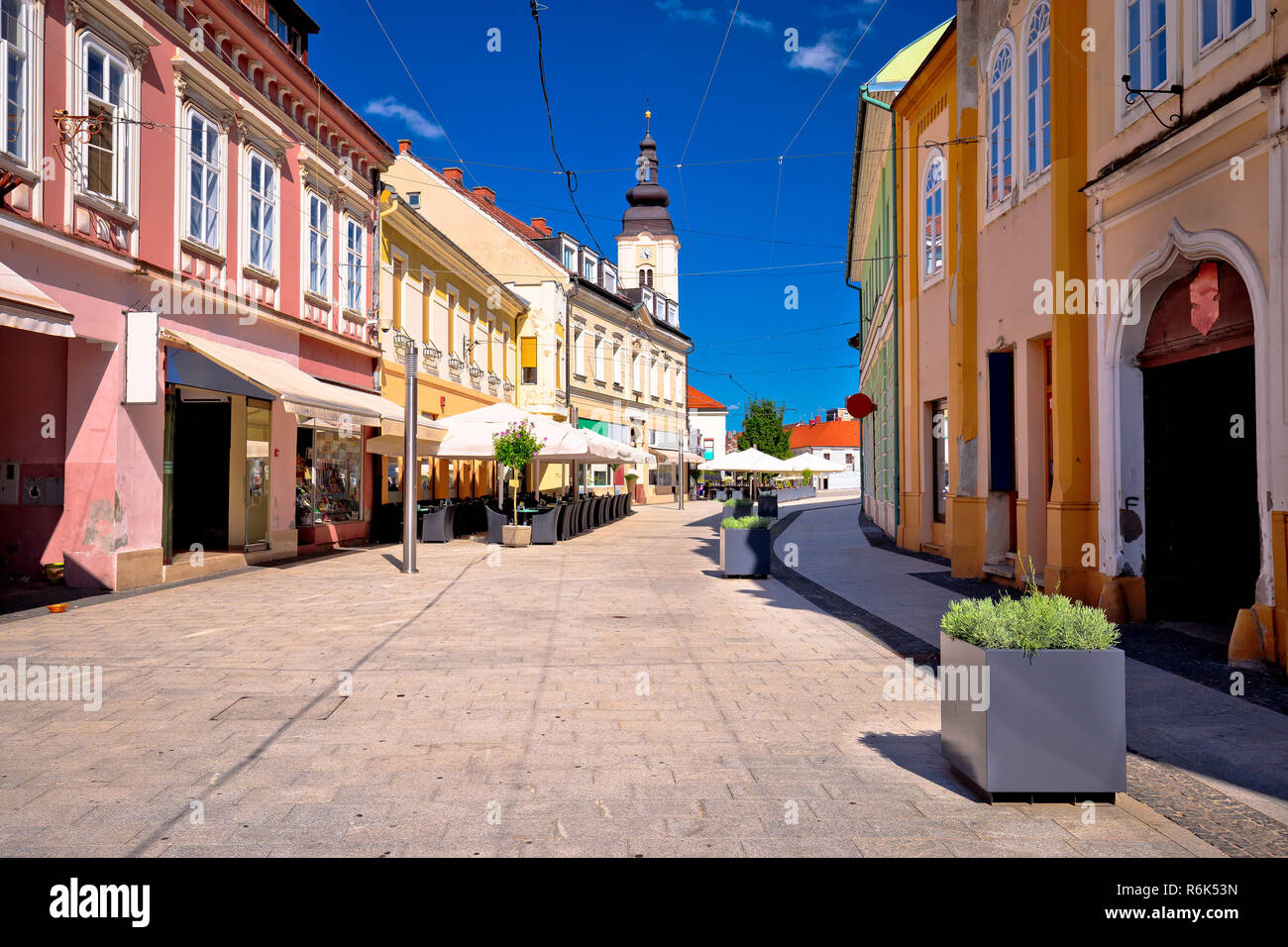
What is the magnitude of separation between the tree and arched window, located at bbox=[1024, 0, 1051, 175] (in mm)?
68842

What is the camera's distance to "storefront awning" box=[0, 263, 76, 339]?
27.3 feet

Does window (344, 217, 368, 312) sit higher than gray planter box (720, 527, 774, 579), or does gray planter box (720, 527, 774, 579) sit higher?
window (344, 217, 368, 312)

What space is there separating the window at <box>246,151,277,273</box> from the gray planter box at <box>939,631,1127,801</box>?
526 inches

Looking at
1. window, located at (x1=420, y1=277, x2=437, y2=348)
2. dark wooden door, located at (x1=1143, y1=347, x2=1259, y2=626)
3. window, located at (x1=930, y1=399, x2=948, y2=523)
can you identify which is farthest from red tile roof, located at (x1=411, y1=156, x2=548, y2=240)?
dark wooden door, located at (x1=1143, y1=347, x2=1259, y2=626)

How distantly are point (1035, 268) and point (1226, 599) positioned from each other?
175 inches

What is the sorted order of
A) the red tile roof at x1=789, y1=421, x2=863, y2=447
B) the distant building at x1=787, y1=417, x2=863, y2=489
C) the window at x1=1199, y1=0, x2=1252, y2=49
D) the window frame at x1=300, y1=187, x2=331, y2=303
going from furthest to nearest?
the red tile roof at x1=789, y1=421, x2=863, y2=447 → the distant building at x1=787, y1=417, x2=863, y2=489 → the window frame at x1=300, y1=187, x2=331, y2=303 → the window at x1=1199, y1=0, x2=1252, y2=49

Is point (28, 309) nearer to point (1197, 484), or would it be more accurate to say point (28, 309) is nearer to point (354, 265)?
point (354, 265)

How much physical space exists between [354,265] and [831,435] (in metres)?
101

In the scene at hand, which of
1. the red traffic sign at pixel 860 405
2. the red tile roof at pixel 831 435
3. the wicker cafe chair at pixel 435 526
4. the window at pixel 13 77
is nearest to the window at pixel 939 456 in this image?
the red traffic sign at pixel 860 405

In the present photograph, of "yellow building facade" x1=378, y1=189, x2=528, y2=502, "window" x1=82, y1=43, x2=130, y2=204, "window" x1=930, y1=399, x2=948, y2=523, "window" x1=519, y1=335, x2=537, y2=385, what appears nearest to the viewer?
"window" x1=82, y1=43, x2=130, y2=204

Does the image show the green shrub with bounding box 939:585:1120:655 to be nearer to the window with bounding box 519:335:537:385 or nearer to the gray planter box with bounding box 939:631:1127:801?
the gray planter box with bounding box 939:631:1127:801

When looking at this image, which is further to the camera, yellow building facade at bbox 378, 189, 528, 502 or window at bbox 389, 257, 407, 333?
window at bbox 389, 257, 407, 333

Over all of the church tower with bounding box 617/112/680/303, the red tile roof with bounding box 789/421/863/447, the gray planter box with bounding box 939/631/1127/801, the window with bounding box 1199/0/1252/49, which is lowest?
the gray planter box with bounding box 939/631/1127/801

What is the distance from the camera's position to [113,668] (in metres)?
7.00
